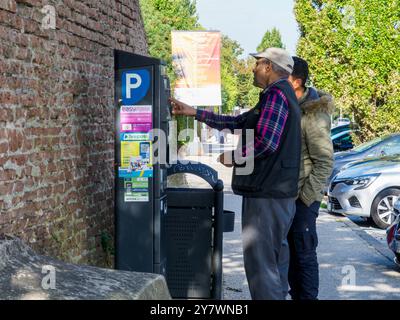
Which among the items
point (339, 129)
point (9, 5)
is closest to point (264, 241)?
point (9, 5)

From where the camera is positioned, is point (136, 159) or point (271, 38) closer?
point (136, 159)

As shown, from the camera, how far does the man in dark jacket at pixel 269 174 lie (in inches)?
229

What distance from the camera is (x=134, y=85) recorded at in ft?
20.6

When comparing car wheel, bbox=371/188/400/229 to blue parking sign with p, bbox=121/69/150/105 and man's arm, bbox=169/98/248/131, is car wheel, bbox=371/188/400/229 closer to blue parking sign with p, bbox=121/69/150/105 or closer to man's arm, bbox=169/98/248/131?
man's arm, bbox=169/98/248/131

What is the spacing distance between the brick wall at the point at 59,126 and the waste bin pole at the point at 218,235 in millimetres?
1203

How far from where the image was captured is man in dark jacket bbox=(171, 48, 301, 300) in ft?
19.0

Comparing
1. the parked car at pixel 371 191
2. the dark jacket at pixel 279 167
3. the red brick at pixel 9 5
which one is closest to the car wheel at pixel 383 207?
the parked car at pixel 371 191

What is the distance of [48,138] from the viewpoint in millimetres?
6238

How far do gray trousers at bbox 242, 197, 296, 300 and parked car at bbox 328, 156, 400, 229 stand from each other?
7477mm

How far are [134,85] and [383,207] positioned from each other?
8.00m

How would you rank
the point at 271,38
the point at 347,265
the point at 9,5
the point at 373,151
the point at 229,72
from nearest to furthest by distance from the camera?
the point at 9,5 < the point at 347,265 < the point at 373,151 < the point at 229,72 < the point at 271,38

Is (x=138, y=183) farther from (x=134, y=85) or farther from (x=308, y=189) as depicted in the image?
(x=308, y=189)
